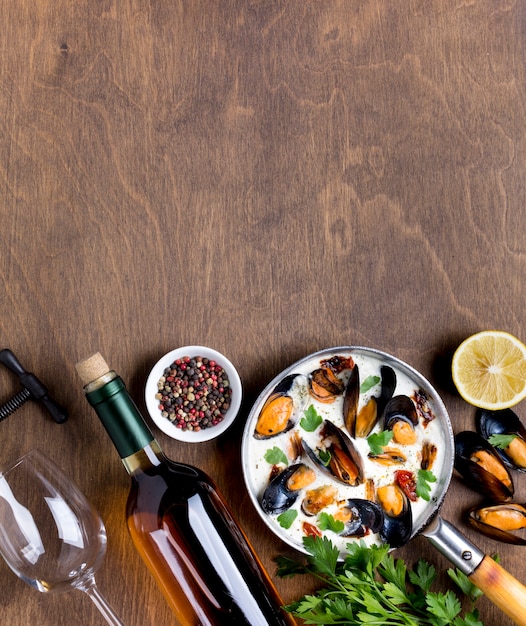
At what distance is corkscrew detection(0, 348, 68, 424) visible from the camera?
1349 millimetres

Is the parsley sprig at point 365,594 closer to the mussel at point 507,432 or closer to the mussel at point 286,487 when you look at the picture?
the mussel at point 286,487

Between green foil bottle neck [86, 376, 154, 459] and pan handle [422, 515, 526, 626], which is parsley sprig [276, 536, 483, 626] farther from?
green foil bottle neck [86, 376, 154, 459]

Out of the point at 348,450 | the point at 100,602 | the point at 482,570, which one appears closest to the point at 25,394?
the point at 100,602

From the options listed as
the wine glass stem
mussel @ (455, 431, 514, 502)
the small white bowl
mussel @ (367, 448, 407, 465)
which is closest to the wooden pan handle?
mussel @ (455, 431, 514, 502)

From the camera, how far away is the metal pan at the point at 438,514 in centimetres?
134

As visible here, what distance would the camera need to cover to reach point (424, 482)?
1.38m

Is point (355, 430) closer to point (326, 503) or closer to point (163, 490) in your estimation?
point (326, 503)

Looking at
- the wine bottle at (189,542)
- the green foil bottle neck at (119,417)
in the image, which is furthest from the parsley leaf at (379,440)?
the green foil bottle neck at (119,417)

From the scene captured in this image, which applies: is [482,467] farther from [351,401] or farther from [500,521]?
[351,401]

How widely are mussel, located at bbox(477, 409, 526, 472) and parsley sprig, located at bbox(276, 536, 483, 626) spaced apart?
0.88 ft

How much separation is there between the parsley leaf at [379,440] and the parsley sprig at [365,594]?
186 millimetres

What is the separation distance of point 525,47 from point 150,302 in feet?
3.26

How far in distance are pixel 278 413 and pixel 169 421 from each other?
0.22m

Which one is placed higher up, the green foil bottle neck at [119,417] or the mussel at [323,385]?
the green foil bottle neck at [119,417]
